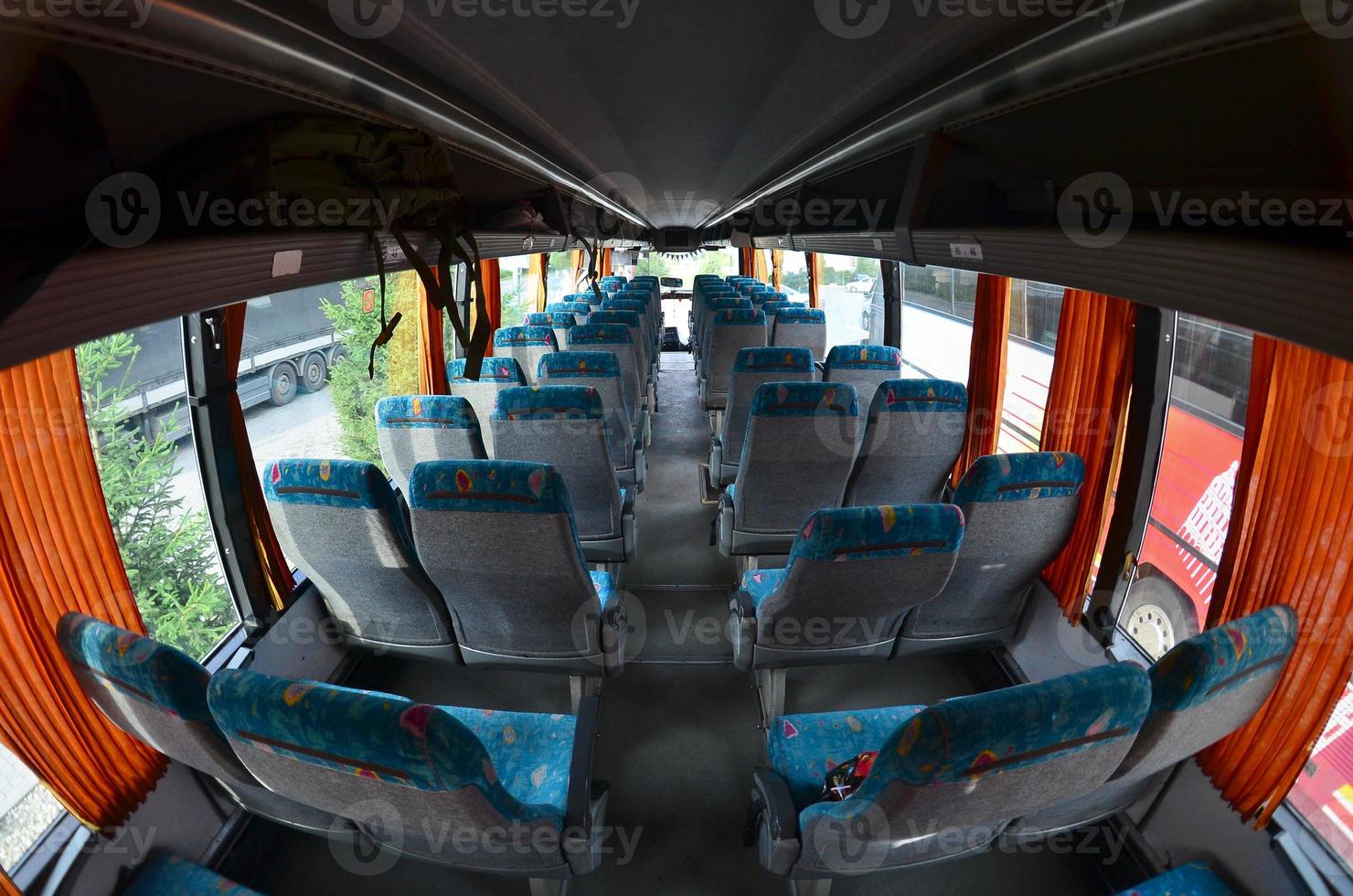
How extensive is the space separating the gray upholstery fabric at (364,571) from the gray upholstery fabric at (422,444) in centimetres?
83

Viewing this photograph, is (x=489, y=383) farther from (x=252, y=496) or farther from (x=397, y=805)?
(x=397, y=805)

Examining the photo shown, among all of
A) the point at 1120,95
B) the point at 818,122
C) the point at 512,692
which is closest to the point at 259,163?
the point at 1120,95

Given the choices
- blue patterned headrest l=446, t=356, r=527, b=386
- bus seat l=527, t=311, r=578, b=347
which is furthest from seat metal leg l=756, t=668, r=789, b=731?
bus seat l=527, t=311, r=578, b=347

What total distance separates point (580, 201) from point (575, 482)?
3149 millimetres

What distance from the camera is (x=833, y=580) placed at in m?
2.15

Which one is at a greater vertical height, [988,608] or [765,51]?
[765,51]

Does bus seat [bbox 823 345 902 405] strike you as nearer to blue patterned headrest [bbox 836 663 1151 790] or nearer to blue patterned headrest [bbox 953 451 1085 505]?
blue patterned headrest [bbox 953 451 1085 505]

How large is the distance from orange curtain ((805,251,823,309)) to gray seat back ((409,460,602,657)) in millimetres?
8579

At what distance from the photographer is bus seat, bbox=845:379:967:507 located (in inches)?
130

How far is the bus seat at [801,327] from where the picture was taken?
25.5 ft

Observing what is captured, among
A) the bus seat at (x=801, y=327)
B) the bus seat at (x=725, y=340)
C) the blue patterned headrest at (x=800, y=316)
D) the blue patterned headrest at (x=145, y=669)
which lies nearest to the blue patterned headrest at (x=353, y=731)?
the blue patterned headrest at (x=145, y=669)

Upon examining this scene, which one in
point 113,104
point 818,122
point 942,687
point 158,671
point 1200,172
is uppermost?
point 818,122

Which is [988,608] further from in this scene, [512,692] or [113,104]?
[113,104]

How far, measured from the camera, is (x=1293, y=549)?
1927 mm
